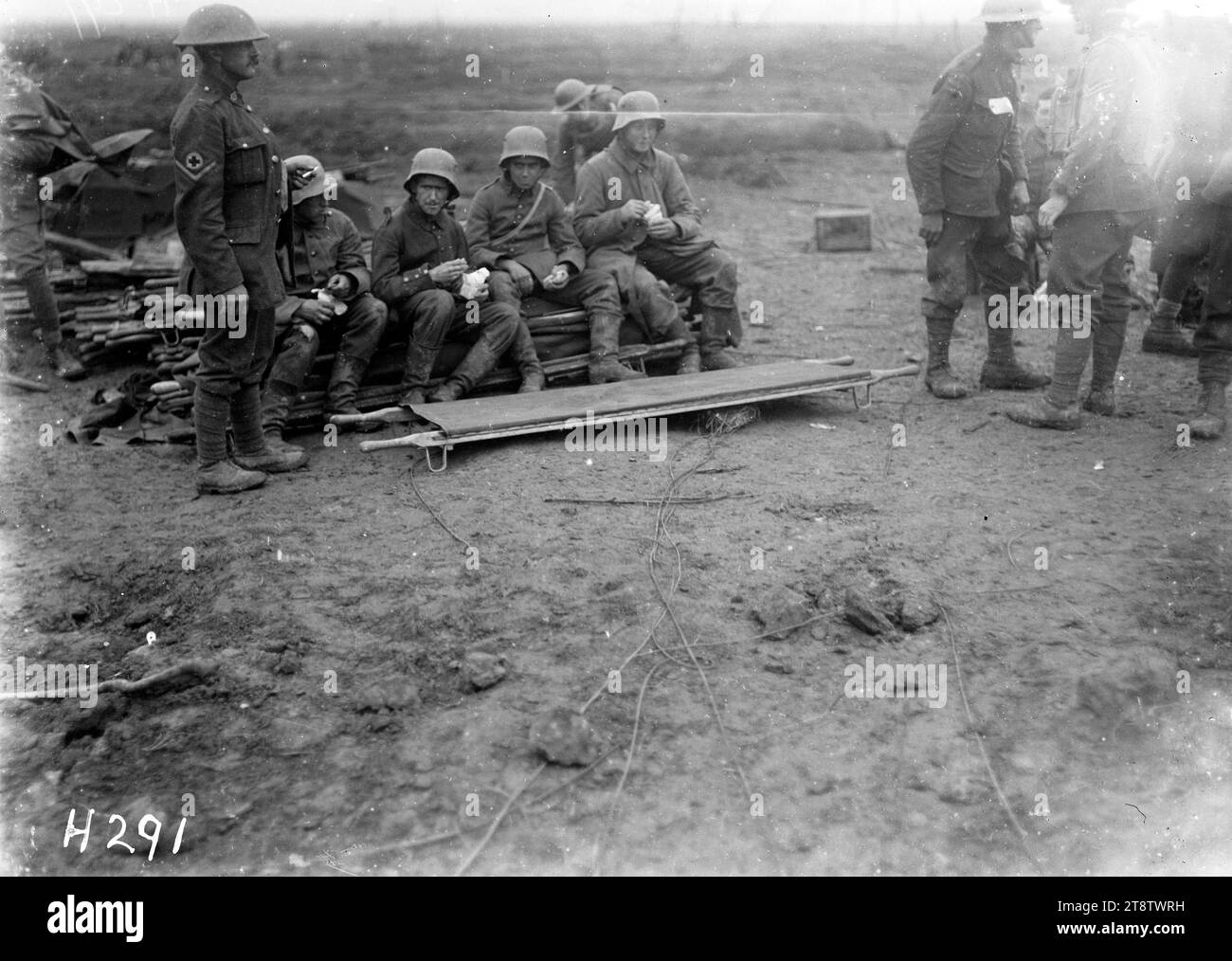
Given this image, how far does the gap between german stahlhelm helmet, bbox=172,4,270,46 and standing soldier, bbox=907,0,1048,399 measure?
3752mm

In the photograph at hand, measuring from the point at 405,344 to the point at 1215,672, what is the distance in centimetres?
467

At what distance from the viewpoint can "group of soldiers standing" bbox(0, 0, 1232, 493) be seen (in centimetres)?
553

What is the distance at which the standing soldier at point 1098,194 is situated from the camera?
5.95 m

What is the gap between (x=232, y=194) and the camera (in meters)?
5.46

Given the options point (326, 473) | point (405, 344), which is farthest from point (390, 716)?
point (405, 344)

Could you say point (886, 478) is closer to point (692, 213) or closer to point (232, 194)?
point (692, 213)

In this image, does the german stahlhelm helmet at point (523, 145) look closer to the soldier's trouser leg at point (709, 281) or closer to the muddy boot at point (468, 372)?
the soldier's trouser leg at point (709, 281)

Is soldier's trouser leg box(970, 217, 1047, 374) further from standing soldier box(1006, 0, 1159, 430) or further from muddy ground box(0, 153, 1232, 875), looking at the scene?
muddy ground box(0, 153, 1232, 875)

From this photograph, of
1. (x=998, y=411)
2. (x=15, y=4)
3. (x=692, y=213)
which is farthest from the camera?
(x=692, y=213)

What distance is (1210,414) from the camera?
6117 millimetres

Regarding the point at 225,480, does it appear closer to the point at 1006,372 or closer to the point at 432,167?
the point at 432,167

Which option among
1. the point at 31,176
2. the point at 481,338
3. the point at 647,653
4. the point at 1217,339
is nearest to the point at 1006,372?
the point at 1217,339

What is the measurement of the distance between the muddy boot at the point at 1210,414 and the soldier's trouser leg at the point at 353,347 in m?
4.55

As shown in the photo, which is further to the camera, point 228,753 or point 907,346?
point 907,346
